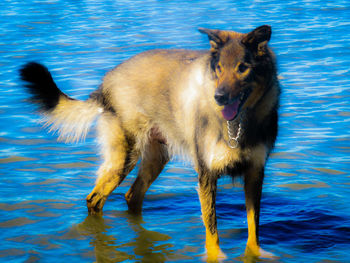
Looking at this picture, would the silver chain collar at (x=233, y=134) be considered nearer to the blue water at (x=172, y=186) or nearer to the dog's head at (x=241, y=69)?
the dog's head at (x=241, y=69)

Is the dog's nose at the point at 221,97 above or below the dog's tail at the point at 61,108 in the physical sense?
above

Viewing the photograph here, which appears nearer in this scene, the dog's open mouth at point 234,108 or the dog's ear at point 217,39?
the dog's open mouth at point 234,108

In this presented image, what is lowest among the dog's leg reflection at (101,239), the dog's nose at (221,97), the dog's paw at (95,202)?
the dog's leg reflection at (101,239)

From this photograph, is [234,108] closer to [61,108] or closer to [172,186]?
[61,108]

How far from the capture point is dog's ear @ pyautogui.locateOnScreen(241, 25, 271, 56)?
A: 4.76 m

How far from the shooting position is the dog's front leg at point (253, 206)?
5.28 m

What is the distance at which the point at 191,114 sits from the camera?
17.5ft

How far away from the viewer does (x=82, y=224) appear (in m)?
6.18

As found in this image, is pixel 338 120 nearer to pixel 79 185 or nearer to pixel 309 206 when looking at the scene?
pixel 309 206

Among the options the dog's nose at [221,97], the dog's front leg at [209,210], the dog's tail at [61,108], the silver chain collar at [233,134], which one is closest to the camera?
the dog's nose at [221,97]

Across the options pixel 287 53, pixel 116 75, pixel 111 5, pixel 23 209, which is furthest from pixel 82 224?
pixel 111 5

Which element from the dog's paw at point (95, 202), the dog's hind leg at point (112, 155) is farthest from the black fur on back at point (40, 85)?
the dog's paw at point (95, 202)

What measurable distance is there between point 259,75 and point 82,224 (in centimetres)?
243

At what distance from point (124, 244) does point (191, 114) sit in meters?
1.40
